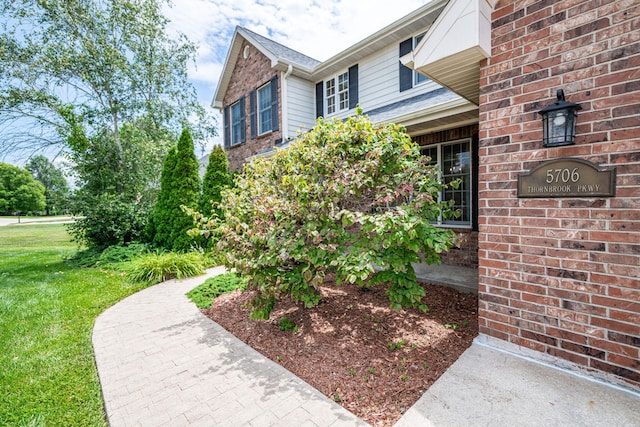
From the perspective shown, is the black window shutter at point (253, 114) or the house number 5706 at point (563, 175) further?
the black window shutter at point (253, 114)

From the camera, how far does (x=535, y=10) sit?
8.16 ft

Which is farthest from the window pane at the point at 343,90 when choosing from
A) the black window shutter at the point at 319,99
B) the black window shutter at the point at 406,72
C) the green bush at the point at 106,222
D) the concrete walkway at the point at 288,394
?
the concrete walkway at the point at 288,394

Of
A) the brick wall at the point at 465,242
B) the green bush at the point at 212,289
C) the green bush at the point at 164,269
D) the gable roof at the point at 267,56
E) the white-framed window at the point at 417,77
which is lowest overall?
the green bush at the point at 212,289

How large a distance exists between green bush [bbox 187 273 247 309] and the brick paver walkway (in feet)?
2.22

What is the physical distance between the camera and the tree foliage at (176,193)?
8.18 meters

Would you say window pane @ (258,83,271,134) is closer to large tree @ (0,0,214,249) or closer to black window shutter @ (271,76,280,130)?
black window shutter @ (271,76,280,130)

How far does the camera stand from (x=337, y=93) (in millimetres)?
9680

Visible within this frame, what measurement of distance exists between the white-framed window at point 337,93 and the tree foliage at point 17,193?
183 ft

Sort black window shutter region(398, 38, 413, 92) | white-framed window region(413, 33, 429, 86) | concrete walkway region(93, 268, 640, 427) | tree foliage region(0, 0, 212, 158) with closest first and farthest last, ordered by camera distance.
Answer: concrete walkway region(93, 268, 640, 427), white-framed window region(413, 33, 429, 86), black window shutter region(398, 38, 413, 92), tree foliage region(0, 0, 212, 158)

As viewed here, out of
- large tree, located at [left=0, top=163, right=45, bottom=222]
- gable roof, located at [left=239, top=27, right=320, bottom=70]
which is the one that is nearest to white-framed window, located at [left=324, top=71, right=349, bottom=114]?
gable roof, located at [left=239, top=27, right=320, bottom=70]

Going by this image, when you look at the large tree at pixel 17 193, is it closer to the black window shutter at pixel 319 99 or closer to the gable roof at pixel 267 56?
the gable roof at pixel 267 56

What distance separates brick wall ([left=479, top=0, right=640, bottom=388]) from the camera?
2.12 meters

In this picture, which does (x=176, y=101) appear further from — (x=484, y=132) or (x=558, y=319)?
(x=558, y=319)

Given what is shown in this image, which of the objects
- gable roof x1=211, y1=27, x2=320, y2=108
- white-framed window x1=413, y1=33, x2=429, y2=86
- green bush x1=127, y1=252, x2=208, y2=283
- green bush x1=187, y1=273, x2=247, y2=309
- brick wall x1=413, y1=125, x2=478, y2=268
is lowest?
green bush x1=187, y1=273, x2=247, y2=309
